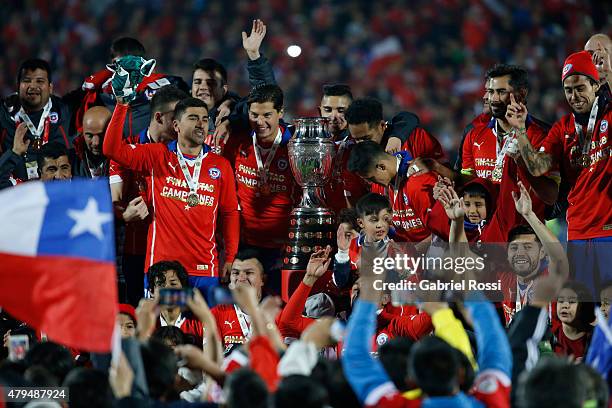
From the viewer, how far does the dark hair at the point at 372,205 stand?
756 centimetres

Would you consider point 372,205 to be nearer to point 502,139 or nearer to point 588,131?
point 502,139

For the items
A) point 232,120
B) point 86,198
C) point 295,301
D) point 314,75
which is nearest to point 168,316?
point 295,301

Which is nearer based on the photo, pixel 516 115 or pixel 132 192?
pixel 516 115

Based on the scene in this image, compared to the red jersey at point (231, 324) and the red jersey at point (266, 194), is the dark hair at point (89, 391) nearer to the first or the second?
the red jersey at point (231, 324)

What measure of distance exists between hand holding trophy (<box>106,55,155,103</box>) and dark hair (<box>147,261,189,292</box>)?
1089mm

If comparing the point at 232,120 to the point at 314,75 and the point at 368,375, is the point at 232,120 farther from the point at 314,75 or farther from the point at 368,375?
the point at 314,75

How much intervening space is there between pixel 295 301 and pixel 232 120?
1711mm

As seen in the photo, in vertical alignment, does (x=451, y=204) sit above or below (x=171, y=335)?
above

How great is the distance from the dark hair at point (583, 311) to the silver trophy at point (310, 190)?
5.16 ft

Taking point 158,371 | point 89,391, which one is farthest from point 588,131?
point 89,391

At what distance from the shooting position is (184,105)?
317 inches

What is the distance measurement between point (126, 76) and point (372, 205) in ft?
5.92

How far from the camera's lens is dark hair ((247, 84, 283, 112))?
324 inches

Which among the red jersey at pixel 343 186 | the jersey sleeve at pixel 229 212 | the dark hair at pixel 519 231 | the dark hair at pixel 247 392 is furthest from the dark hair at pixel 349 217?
the dark hair at pixel 247 392
